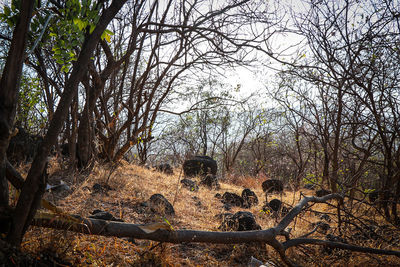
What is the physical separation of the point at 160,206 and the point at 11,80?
2.30 m

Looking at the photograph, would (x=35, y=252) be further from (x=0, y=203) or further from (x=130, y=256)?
(x=130, y=256)

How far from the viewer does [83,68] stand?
1.55 m

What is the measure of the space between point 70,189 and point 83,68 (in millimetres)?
2556

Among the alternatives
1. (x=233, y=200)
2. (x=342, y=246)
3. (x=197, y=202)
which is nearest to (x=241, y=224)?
(x=342, y=246)

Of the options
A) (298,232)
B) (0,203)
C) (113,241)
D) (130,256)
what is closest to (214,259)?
(130,256)

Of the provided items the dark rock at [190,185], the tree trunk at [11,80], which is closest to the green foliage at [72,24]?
the tree trunk at [11,80]

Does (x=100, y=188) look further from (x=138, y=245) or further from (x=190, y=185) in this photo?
(x=190, y=185)

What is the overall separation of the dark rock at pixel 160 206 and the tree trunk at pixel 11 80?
1952mm

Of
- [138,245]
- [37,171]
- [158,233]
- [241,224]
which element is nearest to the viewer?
[37,171]

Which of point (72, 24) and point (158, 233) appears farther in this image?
point (158, 233)

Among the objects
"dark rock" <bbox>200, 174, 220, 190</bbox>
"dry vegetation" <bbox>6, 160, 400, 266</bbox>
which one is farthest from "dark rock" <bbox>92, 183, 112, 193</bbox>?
"dark rock" <bbox>200, 174, 220, 190</bbox>

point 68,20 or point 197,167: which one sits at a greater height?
point 68,20

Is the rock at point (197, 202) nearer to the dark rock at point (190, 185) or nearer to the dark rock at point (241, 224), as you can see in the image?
the dark rock at point (190, 185)

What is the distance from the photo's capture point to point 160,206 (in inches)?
128
